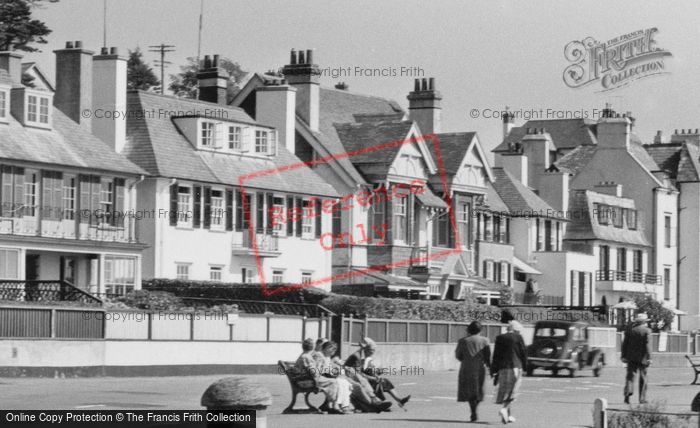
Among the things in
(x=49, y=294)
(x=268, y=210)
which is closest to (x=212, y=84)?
(x=268, y=210)

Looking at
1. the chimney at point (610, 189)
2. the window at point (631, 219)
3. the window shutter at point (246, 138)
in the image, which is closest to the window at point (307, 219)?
the window shutter at point (246, 138)

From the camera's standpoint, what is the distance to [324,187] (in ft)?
209

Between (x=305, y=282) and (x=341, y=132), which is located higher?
(x=341, y=132)

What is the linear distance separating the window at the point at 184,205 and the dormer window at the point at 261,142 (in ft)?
16.7

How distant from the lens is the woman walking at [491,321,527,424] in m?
26.2

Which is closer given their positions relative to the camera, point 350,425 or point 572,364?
point 350,425

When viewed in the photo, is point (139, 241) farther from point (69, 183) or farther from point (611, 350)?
point (611, 350)

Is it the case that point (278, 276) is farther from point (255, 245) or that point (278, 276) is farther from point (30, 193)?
point (30, 193)

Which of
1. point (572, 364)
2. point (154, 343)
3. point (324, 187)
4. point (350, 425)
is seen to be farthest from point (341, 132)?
point (350, 425)

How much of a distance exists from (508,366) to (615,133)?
6759cm

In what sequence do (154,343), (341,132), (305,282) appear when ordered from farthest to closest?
(341,132)
(305,282)
(154,343)

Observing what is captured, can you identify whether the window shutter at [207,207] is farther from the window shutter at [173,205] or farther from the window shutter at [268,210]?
the window shutter at [268,210]

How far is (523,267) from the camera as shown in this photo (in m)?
81.6

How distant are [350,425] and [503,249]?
53620 millimetres
